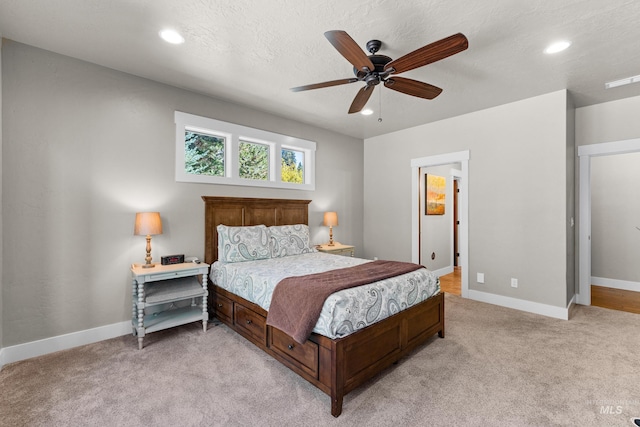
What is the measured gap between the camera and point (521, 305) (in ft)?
12.7

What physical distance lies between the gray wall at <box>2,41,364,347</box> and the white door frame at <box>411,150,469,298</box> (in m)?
3.44

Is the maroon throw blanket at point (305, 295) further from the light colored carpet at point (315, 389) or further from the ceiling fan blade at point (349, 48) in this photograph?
the ceiling fan blade at point (349, 48)

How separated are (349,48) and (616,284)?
6.13m

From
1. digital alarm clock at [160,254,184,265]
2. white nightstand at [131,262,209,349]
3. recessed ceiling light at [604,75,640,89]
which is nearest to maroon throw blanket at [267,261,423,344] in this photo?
white nightstand at [131,262,209,349]

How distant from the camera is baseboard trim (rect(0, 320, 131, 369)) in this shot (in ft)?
8.27

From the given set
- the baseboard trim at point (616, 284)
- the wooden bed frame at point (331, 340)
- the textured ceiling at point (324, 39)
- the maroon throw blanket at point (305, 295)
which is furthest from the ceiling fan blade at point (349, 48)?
the baseboard trim at point (616, 284)

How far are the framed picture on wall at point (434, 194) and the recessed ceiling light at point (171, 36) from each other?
442 cm

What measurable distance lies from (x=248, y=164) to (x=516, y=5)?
337 cm

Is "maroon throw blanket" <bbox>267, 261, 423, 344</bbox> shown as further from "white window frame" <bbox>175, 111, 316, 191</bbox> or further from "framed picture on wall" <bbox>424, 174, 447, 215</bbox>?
"framed picture on wall" <bbox>424, 174, 447, 215</bbox>

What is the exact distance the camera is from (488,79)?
10.7 feet

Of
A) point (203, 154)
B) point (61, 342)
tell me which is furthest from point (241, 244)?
point (61, 342)

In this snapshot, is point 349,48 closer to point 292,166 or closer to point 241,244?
point 241,244

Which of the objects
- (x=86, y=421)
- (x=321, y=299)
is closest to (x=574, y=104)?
(x=321, y=299)

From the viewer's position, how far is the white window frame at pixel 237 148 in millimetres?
3520
